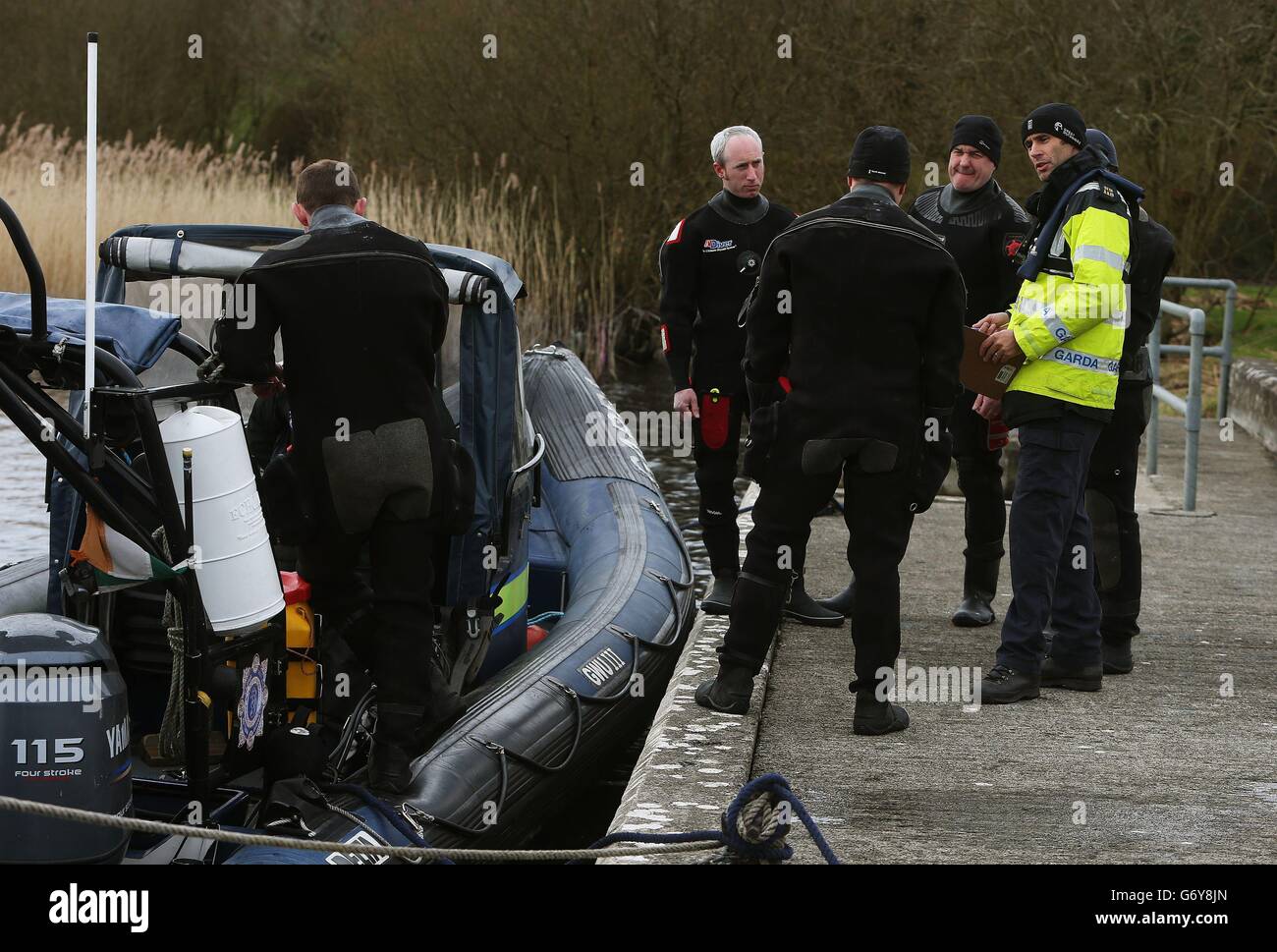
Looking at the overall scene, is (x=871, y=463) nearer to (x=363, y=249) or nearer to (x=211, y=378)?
(x=363, y=249)

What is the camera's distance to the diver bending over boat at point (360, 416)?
4094 mm

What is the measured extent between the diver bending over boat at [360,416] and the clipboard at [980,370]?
65.8 inches

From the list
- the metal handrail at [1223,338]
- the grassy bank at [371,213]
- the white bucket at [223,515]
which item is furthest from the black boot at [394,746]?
the grassy bank at [371,213]

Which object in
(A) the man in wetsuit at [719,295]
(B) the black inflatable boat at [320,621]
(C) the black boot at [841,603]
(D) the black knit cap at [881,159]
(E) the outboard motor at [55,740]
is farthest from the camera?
(C) the black boot at [841,603]

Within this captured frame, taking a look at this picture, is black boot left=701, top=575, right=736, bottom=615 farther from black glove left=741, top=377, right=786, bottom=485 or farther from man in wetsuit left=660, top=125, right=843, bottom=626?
black glove left=741, top=377, right=786, bottom=485

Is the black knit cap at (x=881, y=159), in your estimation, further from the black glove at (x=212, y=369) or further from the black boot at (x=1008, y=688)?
the black glove at (x=212, y=369)

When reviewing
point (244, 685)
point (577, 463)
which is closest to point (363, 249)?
point (244, 685)

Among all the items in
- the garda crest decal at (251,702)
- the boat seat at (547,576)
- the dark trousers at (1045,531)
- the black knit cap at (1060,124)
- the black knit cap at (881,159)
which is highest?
the black knit cap at (1060,124)

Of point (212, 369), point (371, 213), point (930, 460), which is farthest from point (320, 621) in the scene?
point (371, 213)

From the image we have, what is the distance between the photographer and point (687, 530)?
10398 mm

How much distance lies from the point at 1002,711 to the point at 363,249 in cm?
236

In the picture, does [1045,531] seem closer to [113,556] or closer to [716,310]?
[716,310]

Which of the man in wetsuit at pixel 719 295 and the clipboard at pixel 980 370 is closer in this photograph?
the clipboard at pixel 980 370

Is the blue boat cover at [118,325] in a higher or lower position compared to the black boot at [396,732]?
higher
